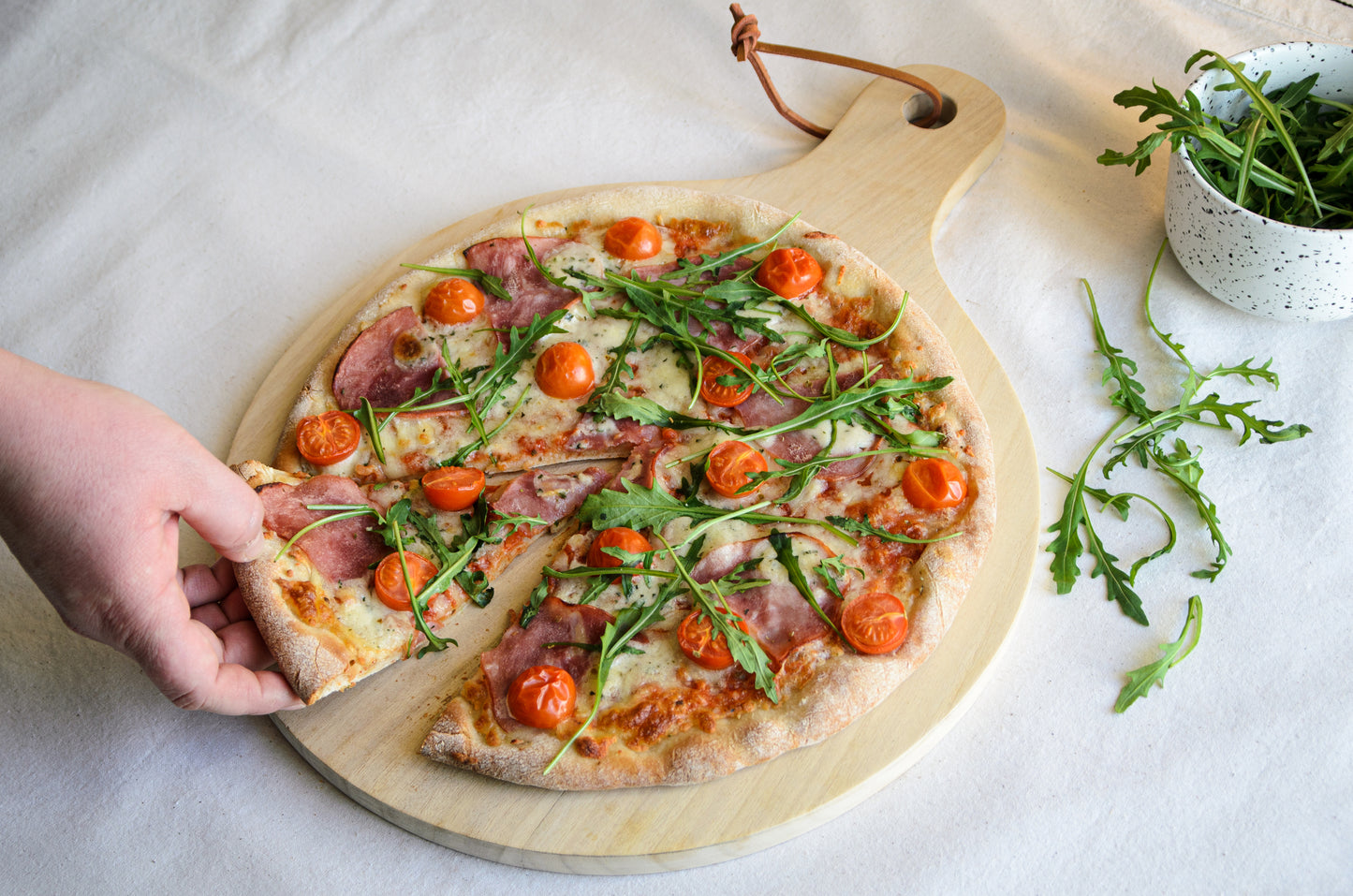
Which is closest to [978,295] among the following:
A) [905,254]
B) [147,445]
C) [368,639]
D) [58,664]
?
[905,254]

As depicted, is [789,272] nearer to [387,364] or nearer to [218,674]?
[387,364]

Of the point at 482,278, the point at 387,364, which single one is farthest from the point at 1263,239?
the point at 387,364

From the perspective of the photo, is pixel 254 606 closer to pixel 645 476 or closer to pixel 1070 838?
pixel 645 476

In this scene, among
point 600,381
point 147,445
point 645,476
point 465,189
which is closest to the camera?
point 147,445

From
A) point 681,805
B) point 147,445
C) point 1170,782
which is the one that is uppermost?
point 147,445

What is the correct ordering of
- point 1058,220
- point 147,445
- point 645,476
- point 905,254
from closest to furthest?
point 147,445
point 645,476
point 905,254
point 1058,220

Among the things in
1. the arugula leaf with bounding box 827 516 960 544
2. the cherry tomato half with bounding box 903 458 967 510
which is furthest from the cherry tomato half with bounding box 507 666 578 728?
the cherry tomato half with bounding box 903 458 967 510
